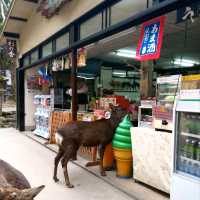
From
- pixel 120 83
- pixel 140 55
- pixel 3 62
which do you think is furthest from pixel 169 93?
pixel 3 62

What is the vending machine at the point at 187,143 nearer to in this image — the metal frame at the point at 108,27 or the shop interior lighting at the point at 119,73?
the metal frame at the point at 108,27

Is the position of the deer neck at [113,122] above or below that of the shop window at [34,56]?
below

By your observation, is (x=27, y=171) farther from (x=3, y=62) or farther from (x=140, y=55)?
(x=3, y=62)

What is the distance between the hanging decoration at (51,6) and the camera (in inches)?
230

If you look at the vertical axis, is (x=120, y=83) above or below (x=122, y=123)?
above

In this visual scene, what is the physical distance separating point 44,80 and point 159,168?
6.00 m

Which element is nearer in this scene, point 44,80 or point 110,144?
point 110,144

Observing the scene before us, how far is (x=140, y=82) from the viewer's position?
596cm

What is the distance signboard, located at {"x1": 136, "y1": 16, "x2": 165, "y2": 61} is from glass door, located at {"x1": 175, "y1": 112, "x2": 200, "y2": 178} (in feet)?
3.02

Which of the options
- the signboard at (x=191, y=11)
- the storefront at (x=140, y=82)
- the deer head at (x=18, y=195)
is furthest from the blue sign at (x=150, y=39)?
the deer head at (x=18, y=195)

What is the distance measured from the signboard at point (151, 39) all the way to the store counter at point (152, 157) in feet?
3.57

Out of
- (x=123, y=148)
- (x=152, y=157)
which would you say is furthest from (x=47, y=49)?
(x=152, y=157)

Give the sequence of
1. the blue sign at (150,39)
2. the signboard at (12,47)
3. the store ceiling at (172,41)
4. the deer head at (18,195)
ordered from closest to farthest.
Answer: the deer head at (18,195) < the blue sign at (150,39) < the store ceiling at (172,41) < the signboard at (12,47)

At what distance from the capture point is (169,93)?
401 centimetres
